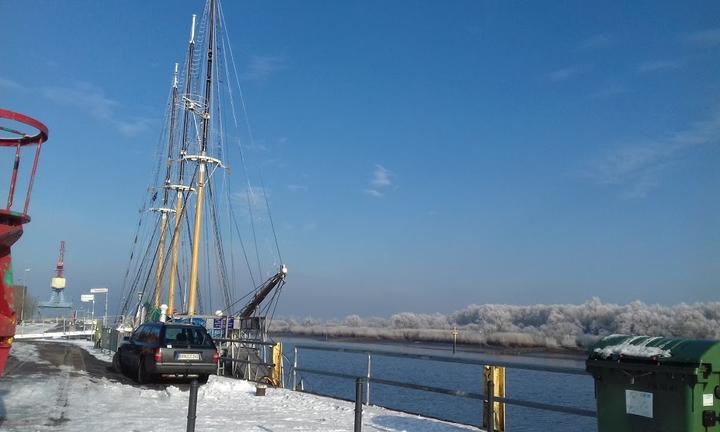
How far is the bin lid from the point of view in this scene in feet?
20.2

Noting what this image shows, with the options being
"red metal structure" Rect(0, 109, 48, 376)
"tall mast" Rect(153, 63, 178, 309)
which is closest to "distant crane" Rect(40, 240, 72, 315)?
"tall mast" Rect(153, 63, 178, 309)

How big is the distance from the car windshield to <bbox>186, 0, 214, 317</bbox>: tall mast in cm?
1482

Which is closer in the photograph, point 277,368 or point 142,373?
point 142,373

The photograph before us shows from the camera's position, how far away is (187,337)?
52.7ft

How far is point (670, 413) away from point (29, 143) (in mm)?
7532

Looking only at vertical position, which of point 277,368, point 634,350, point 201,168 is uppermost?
point 201,168

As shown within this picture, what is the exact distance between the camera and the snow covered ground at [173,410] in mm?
9852

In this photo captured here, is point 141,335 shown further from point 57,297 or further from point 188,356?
point 57,297

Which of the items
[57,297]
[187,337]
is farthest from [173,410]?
[57,297]

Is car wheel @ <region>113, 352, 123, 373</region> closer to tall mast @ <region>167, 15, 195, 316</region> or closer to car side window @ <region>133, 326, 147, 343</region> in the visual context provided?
car side window @ <region>133, 326, 147, 343</region>

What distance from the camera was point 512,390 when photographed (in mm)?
28484

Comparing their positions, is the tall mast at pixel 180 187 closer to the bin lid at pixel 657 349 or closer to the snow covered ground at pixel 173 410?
the snow covered ground at pixel 173 410

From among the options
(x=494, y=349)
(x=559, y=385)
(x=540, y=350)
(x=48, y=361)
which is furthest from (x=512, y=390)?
(x=494, y=349)

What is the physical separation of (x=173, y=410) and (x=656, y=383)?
8232mm
